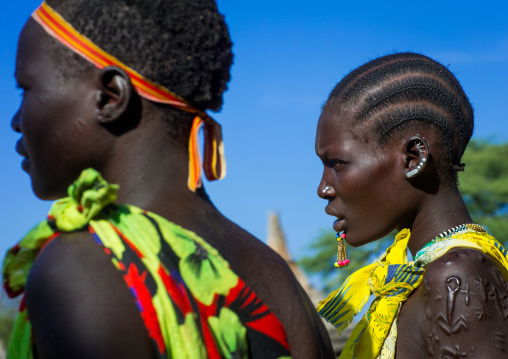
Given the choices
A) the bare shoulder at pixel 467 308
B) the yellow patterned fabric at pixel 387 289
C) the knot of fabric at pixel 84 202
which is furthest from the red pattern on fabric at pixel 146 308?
the yellow patterned fabric at pixel 387 289

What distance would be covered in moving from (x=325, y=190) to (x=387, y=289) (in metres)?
0.58

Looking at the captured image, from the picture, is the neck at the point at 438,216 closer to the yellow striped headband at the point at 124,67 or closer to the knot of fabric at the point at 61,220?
the yellow striped headband at the point at 124,67

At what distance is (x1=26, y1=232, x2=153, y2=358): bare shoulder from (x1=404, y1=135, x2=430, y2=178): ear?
5.87 feet

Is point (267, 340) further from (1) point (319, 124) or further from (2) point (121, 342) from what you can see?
(1) point (319, 124)

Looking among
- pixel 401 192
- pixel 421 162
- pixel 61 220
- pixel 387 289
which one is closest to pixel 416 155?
pixel 421 162

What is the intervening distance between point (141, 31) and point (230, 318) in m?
0.84

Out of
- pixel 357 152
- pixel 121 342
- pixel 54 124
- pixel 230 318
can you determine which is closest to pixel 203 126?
pixel 54 124

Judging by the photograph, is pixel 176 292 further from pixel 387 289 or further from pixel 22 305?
pixel 387 289

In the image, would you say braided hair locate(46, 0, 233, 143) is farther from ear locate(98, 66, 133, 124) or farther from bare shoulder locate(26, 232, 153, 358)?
bare shoulder locate(26, 232, 153, 358)

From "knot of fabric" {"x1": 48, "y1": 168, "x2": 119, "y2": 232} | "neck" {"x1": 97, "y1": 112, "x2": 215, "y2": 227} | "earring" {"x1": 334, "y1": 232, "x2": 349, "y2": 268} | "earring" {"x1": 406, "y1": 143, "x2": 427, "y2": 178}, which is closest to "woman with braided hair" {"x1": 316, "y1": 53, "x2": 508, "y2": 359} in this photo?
"earring" {"x1": 406, "y1": 143, "x2": 427, "y2": 178}

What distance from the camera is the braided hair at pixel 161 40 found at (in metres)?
1.98

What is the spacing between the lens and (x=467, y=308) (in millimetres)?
2656

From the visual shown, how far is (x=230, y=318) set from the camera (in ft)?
6.09

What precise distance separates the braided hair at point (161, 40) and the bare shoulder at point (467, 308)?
1258 mm
